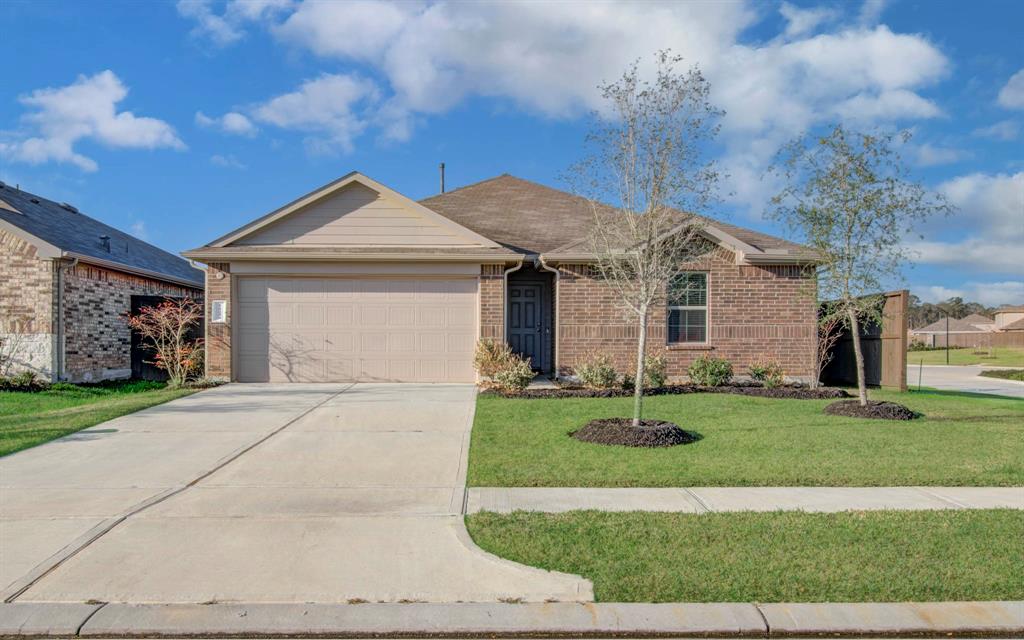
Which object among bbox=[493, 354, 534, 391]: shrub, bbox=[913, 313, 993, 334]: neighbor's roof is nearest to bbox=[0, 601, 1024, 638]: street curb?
bbox=[493, 354, 534, 391]: shrub

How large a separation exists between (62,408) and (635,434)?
9.83 meters

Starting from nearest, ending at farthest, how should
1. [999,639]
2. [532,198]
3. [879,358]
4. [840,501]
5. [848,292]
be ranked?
[999,639] → [840,501] → [848,292] → [879,358] → [532,198]

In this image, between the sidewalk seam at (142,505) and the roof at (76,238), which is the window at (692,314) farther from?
the roof at (76,238)

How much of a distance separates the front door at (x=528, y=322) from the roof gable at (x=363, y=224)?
73.5 inches

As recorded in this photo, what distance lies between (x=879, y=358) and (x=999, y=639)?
12112mm

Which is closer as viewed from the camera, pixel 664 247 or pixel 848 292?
pixel 664 247

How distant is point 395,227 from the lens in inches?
574

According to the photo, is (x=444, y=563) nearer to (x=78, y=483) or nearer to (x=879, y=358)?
(x=78, y=483)

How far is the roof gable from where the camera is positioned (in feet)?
47.3

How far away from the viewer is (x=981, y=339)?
185ft

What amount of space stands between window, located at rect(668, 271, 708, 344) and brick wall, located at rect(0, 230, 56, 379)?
44.0 feet

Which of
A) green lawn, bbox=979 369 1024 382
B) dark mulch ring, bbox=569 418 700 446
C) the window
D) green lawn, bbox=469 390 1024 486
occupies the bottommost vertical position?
green lawn, bbox=979 369 1024 382

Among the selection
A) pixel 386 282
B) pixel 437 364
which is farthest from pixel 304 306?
pixel 437 364

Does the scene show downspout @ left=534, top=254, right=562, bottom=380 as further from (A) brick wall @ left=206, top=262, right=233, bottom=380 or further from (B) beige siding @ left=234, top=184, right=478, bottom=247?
(A) brick wall @ left=206, top=262, right=233, bottom=380
